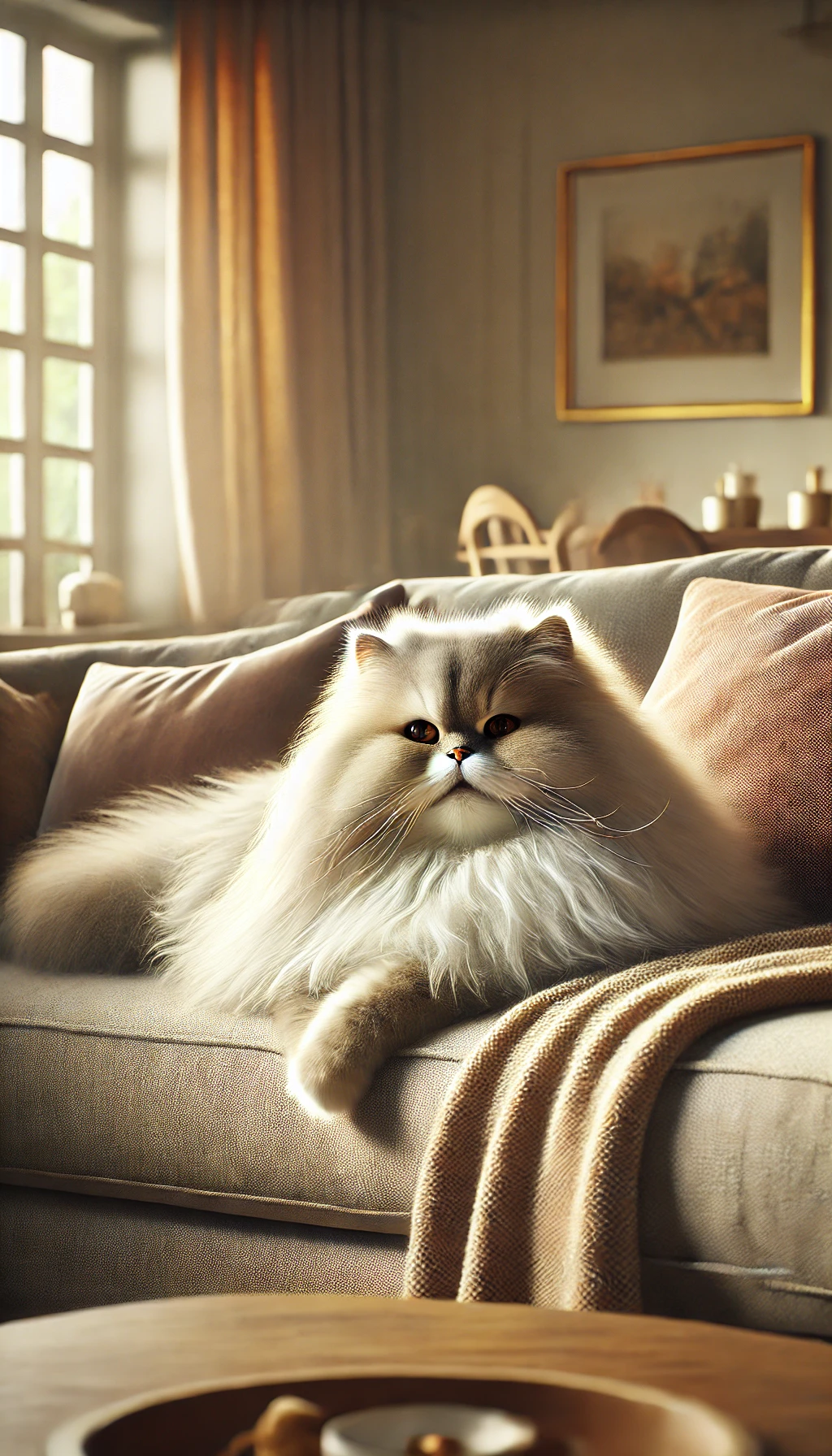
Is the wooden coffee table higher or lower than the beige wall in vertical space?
lower

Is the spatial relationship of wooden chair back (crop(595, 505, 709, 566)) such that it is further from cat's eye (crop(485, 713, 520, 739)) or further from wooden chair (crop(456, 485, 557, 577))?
wooden chair (crop(456, 485, 557, 577))

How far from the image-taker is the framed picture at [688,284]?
4766mm

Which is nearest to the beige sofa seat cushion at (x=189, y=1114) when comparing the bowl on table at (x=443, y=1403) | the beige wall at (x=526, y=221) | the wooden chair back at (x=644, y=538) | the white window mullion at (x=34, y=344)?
the bowl on table at (x=443, y=1403)

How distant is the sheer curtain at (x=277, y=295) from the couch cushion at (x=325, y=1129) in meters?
3.25

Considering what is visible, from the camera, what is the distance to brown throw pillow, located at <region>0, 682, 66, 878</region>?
180 centimetres

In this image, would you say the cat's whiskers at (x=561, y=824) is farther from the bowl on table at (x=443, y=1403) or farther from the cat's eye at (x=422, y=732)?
the bowl on table at (x=443, y=1403)

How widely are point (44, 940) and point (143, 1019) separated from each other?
0.74ft

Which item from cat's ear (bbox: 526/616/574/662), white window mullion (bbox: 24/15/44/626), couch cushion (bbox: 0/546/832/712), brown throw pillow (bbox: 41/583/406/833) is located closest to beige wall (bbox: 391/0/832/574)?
white window mullion (bbox: 24/15/44/626)

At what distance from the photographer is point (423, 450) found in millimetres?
5289

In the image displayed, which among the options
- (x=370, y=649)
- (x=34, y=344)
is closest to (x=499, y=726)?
(x=370, y=649)

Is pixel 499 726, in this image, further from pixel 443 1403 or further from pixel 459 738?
pixel 443 1403

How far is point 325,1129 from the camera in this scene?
1.16 m

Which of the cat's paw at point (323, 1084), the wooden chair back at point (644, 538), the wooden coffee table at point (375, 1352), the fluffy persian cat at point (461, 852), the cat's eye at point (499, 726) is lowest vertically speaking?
the cat's paw at point (323, 1084)

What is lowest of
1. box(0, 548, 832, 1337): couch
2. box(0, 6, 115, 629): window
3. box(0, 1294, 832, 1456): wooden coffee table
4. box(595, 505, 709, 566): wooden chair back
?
box(0, 548, 832, 1337): couch
